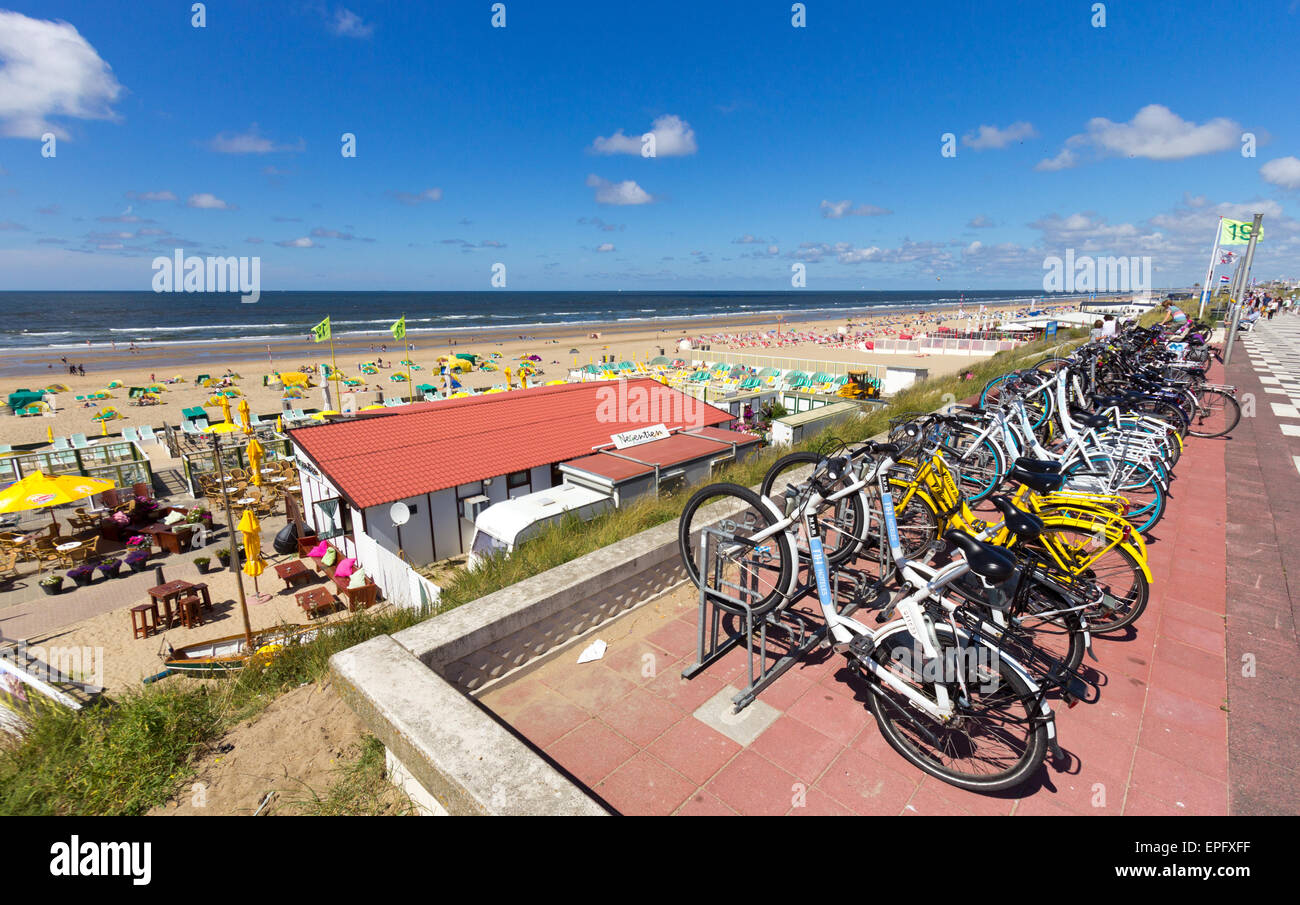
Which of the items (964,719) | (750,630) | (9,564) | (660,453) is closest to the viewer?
(964,719)

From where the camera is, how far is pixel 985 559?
2885 millimetres

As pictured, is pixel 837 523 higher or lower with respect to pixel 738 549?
lower

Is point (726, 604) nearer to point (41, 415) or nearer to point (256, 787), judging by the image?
point (256, 787)

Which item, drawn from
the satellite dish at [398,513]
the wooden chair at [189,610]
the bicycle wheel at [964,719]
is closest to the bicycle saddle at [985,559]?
the bicycle wheel at [964,719]

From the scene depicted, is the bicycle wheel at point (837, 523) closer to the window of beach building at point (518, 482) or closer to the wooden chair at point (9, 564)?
the window of beach building at point (518, 482)

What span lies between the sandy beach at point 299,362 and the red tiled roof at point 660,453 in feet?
77.8

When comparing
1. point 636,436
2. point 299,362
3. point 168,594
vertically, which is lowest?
point 168,594

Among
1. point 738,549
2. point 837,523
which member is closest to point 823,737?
point 738,549

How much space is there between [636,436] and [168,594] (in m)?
9.65

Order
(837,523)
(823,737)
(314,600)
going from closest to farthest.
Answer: (823,737) < (837,523) < (314,600)

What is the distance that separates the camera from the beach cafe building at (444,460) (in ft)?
39.1

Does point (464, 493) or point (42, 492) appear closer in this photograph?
point (42, 492)

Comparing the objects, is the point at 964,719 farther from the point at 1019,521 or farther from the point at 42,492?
the point at 42,492

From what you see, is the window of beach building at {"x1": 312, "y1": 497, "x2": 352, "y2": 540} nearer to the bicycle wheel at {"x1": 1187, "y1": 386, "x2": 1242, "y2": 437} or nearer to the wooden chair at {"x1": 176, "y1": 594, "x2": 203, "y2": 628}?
the wooden chair at {"x1": 176, "y1": 594, "x2": 203, "y2": 628}
